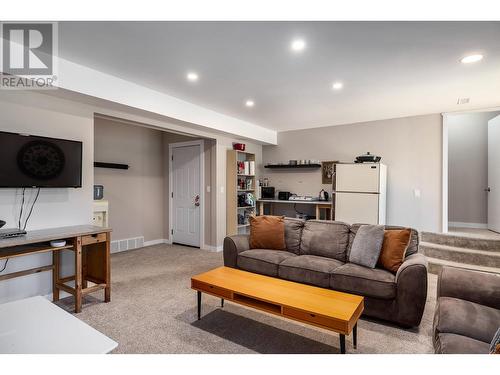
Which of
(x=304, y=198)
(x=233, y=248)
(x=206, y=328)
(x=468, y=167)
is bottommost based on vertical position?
(x=206, y=328)

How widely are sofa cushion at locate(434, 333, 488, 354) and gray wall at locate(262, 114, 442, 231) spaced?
376 cm

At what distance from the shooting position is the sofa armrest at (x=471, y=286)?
6.55ft

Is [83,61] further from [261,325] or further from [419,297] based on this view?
[419,297]

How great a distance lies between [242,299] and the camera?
2.28 metres

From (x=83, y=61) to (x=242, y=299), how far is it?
2757 mm

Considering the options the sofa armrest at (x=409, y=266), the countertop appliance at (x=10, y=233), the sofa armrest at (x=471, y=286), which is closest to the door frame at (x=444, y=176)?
the sofa armrest at (x=409, y=266)

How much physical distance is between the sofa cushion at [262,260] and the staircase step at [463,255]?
8.03 feet

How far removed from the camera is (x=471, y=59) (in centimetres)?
268

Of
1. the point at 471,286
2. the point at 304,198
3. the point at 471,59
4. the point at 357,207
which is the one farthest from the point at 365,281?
the point at 304,198

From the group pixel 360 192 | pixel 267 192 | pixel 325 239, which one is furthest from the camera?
pixel 267 192

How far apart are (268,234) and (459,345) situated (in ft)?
7.51

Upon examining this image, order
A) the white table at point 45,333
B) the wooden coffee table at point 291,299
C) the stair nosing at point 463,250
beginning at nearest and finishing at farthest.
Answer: the white table at point 45,333
the wooden coffee table at point 291,299
the stair nosing at point 463,250

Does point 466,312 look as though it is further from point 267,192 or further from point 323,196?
point 267,192

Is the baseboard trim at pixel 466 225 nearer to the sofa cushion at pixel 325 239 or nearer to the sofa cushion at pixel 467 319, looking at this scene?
the sofa cushion at pixel 325 239
